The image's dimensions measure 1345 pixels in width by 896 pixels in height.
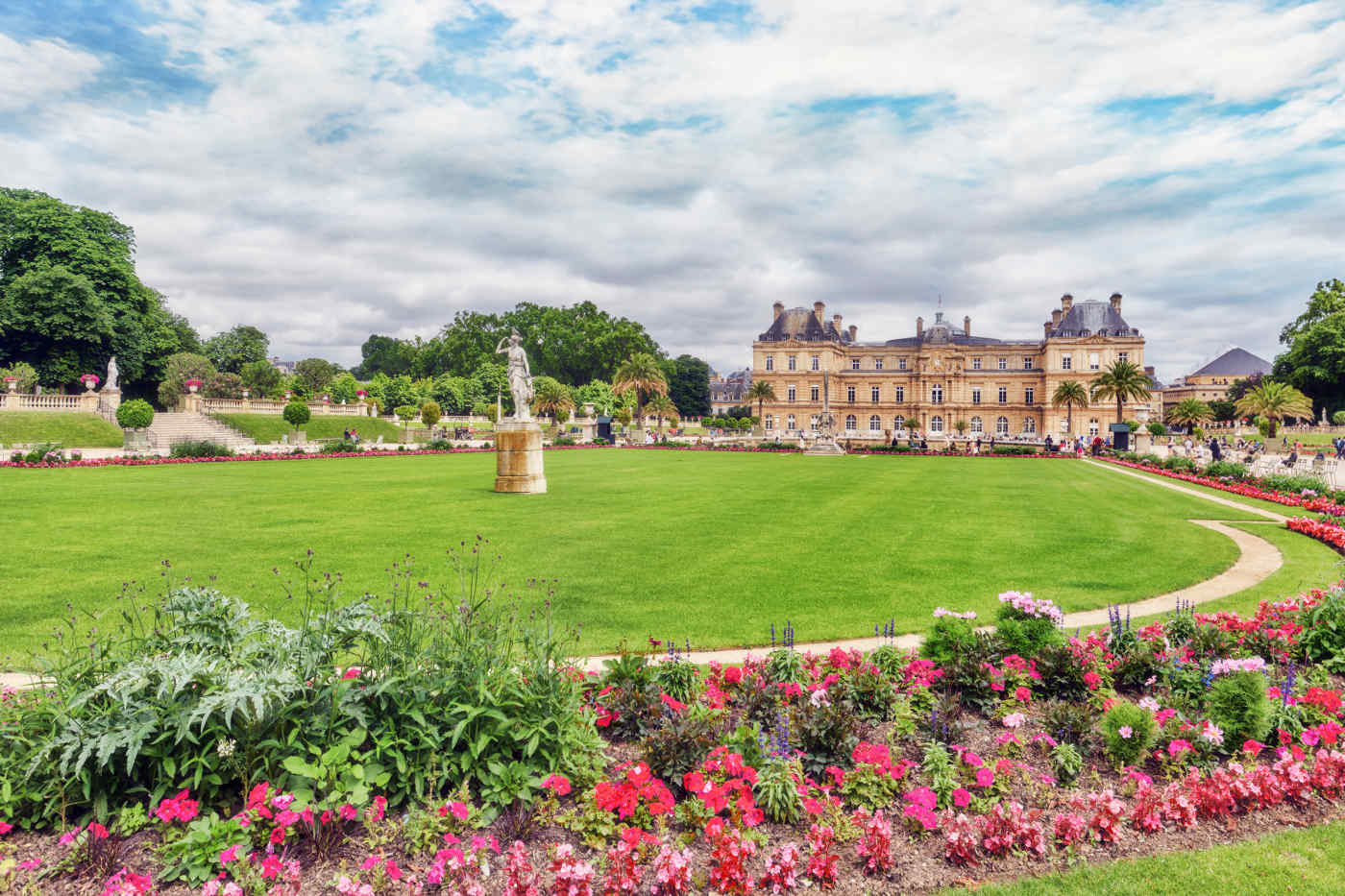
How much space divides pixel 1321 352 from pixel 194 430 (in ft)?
310

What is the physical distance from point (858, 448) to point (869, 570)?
47.6 meters

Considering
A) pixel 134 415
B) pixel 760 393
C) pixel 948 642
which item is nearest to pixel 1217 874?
pixel 948 642

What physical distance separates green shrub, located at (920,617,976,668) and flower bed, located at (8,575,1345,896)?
468 millimetres

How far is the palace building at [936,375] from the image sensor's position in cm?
8656

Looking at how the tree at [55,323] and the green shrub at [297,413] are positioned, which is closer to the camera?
the tree at [55,323]

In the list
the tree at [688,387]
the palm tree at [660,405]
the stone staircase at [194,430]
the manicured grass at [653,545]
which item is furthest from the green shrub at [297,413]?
the tree at [688,387]

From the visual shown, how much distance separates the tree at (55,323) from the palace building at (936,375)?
66111 millimetres

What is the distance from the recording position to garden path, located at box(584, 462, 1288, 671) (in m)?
6.61

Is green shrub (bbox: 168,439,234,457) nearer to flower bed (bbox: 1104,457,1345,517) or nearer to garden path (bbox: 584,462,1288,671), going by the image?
garden path (bbox: 584,462,1288,671)

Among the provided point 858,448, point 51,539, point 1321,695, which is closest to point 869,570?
point 1321,695

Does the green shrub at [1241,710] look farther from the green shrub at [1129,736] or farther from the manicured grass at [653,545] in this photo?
the manicured grass at [653,545]

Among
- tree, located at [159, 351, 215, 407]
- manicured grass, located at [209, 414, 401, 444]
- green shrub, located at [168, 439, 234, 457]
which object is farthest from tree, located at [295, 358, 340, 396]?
green shrub, located at [168, 439, 234, 457]

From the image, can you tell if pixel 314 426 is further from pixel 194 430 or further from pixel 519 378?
pixel 519 378

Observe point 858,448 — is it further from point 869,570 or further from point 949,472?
point 869,570
